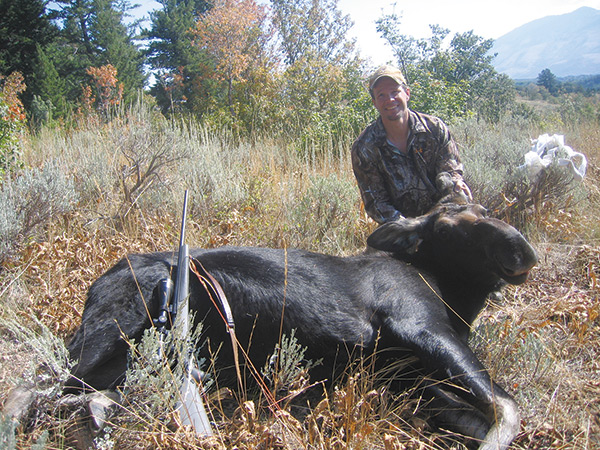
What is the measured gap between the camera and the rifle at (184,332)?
200cm

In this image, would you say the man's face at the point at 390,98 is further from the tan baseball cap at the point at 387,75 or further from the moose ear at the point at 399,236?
the moose ear at the point at 399,236

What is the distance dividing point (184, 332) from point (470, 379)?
1460mm

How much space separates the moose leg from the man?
78.2 inches

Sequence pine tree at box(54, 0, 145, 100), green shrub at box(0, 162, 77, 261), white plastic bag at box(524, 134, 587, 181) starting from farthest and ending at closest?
pine tree at box(54, 0, 145, 100)
white plastic bag at box(524, 134, 587, 181)
green shrub at box(0, 162, 77, 261)

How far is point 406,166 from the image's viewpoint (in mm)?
4613

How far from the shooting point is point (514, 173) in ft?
18.2

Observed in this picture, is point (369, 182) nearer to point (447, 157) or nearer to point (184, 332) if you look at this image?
point (447, 157)

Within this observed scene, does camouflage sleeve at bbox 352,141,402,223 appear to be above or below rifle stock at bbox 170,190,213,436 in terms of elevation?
above

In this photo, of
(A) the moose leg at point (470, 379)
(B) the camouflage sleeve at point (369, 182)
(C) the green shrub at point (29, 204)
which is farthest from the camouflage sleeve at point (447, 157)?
(C) the green shrub at point (29, 204)

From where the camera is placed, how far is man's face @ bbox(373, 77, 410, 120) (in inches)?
171

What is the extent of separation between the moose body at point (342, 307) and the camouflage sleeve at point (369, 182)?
1.57 metres

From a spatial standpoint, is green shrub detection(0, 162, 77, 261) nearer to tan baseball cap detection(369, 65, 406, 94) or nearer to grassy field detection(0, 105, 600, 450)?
grassy field detection(0, 105, 600, 450)

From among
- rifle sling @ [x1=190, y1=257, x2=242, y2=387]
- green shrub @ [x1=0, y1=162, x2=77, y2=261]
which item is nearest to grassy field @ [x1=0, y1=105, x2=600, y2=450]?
green shrub @ [x1=0, y1=162, x2=77, y2=261]

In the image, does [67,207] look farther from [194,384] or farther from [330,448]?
[330,448]
